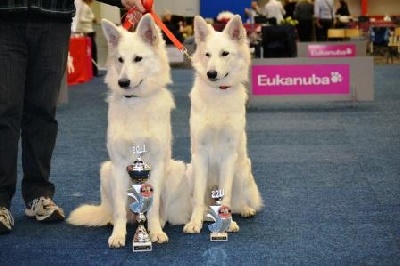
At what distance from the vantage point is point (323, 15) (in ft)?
53.1

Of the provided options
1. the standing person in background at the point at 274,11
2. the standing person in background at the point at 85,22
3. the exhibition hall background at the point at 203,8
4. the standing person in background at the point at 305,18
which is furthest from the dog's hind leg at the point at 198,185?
the standing person in background at the point at 305,18

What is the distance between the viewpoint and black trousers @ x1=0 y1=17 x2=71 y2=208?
3227 millimetres

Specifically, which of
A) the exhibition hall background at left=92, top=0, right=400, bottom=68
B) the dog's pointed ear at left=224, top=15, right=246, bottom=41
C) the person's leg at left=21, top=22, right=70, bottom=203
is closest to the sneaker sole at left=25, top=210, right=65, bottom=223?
the person's leg at left=21, top=22, right=70, bottom=203

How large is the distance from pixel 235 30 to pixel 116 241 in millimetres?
1317

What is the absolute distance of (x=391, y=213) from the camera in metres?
3.52

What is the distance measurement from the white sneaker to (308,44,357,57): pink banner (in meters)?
8.11

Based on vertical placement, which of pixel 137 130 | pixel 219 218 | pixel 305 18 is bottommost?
pixel 219 218

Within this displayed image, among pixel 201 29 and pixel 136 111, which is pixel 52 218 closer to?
pixel 136 111

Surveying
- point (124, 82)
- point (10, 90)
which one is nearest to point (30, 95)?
point (10, 90)

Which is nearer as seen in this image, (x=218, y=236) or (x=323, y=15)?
(x=218, y=236)

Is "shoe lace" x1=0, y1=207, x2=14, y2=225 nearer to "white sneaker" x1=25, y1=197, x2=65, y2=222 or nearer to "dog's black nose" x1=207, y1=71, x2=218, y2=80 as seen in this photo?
"white sneaker" x1=25, y1=197, x2=65, y2=222

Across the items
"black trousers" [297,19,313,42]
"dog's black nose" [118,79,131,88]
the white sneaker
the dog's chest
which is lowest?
the white sneaker

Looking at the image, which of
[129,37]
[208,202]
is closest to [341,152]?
[208,202]

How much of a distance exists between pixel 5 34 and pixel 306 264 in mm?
1942
